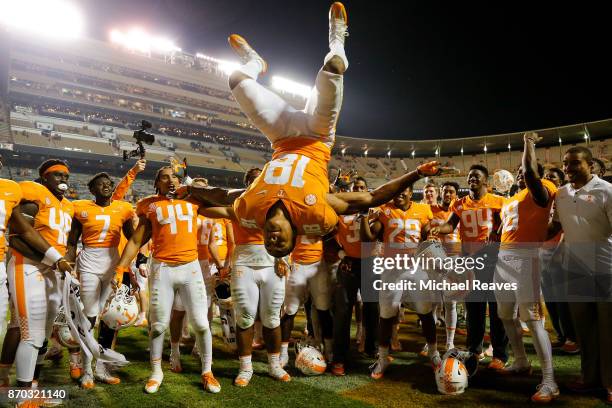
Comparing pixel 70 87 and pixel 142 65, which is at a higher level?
pixel 142 65

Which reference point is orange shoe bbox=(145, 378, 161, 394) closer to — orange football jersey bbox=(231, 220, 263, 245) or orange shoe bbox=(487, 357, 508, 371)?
orange football jersey bbox=(231, 220, 263, 245)

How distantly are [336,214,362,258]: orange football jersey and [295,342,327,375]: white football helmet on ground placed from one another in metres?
1.47

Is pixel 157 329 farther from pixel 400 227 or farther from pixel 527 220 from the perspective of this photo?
pixel 527 220

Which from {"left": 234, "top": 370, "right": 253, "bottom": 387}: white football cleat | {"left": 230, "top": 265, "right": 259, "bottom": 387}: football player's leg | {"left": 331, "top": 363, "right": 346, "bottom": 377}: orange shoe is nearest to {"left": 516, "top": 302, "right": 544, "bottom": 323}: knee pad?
{"left": 331, "top": 363, "right": 346, "bottom": 377}: orange shoe

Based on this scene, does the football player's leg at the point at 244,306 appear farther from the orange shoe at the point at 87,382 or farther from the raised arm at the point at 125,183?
the raised arm at the point at 125,183

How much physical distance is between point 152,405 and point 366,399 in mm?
2236

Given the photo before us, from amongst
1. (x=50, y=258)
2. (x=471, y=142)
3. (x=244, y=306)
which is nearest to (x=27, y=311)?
(x=50, y=258)

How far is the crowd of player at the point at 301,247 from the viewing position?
3475 mm

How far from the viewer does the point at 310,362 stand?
506cm

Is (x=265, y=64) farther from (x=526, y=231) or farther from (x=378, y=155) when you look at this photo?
(x=378, y=155)

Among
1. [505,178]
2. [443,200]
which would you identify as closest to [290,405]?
[505,178]

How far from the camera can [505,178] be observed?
5.64 metres

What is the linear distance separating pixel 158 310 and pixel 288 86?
44023 mm

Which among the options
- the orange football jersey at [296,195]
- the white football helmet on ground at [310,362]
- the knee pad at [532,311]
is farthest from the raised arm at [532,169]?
the white football helmet on ground at [310,362]
